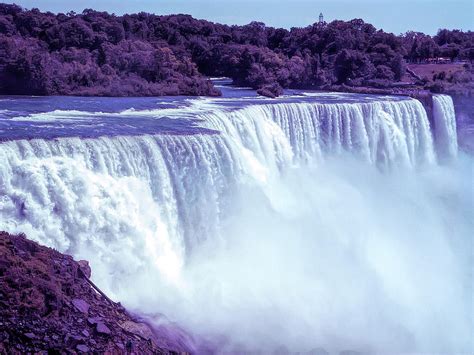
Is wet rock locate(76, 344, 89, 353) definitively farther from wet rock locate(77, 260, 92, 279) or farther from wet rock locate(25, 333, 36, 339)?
wet rock locate(77, 260, 92, 279)

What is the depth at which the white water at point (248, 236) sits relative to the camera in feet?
35.6

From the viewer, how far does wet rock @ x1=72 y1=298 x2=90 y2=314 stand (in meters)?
8.13

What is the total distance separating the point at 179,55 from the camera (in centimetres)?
3388

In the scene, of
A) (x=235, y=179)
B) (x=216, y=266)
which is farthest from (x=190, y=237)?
(x=235, y=179)

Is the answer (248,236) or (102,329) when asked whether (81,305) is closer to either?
(102,329)

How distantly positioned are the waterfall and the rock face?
18595mm

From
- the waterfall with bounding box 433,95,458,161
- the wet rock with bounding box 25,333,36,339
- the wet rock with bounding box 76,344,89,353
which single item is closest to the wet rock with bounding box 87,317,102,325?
the wet rock with bounding box 76,344,89,353

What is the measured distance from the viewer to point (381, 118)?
22.7 meters

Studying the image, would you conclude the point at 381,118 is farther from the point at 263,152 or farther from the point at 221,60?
the point at 221,60

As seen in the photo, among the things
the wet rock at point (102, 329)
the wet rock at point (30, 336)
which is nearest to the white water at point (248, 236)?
the wet rock at point (102, 329)

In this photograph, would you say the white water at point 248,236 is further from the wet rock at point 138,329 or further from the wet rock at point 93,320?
the wet rock at point 93,320

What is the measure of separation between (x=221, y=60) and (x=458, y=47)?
63.7 feet

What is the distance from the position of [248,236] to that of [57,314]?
6.83 meters

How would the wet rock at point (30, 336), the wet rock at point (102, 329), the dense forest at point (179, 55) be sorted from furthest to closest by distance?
1. the dense forest at point (179, 55)
2. the wet rock at point (102, 329)
3. the wet rock at point (30, 336)
